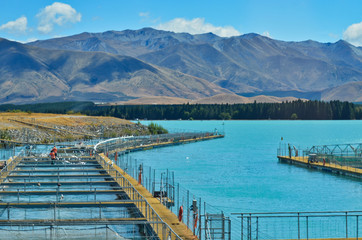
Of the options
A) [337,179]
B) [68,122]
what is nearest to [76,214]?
[337,179]

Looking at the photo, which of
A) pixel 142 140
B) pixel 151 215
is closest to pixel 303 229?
pixel 151 215

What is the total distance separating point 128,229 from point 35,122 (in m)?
68.3

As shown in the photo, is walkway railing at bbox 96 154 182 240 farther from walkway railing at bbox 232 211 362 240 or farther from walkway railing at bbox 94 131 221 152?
walkway railing at bbox 94 131 221 152

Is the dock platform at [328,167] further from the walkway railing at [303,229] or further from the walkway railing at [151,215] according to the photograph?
the walkway railing at [151,215]

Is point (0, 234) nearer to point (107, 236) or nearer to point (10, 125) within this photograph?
point (107, 236)

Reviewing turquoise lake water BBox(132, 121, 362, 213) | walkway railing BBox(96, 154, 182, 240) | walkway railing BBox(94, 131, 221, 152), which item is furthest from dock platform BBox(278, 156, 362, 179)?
walkway railing BBox(96, 154, 182, 240)

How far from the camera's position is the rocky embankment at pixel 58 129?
79.6 meters

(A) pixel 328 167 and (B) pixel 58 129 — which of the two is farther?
(B) pixel 58 129

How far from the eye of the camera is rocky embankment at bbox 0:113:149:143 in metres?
79.6

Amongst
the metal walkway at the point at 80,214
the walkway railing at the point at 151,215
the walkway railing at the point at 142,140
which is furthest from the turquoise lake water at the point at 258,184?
the metal walkway at the point at 80,214

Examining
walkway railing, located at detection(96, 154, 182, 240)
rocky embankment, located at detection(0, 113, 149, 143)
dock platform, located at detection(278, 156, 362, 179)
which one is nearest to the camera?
walkway railing, located at detection(96, 154, 182, 240)

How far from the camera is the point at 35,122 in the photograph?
301 feet

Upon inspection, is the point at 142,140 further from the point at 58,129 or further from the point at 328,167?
the point at 328,167

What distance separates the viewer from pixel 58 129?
8831 cm
